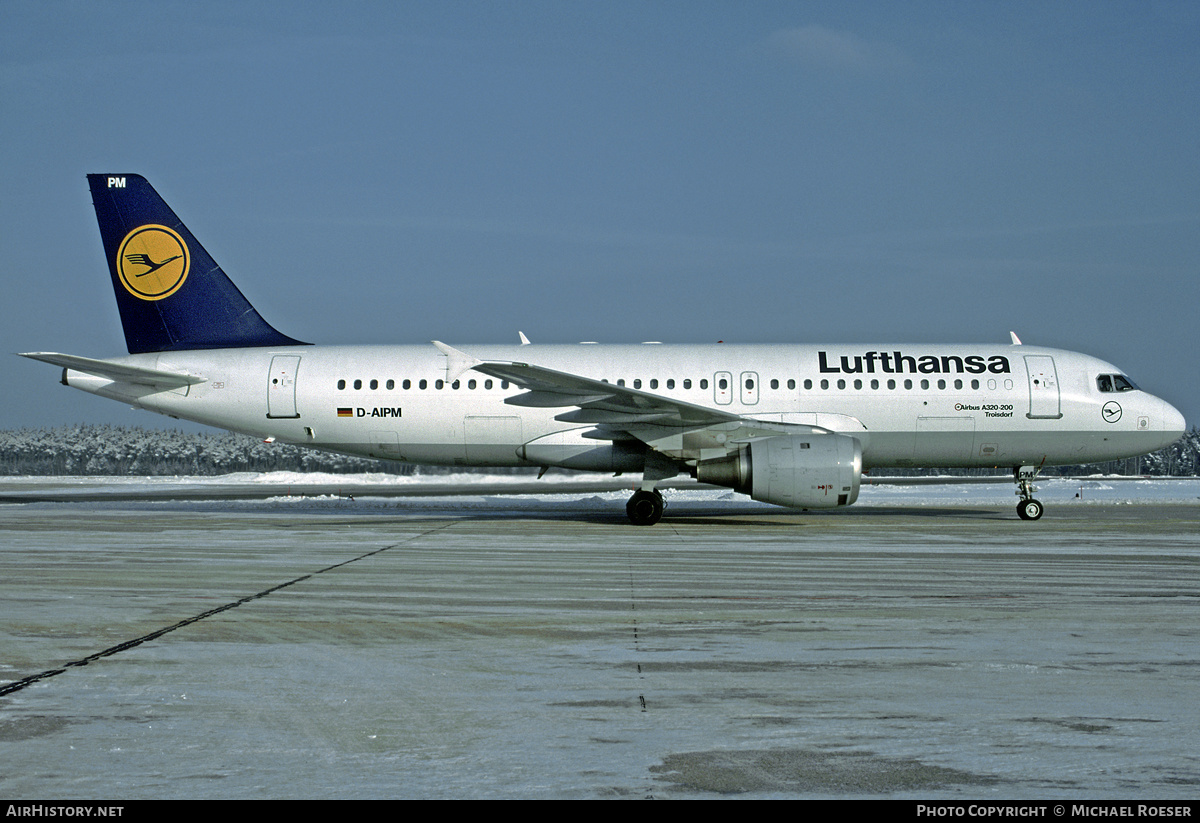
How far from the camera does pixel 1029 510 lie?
19031mm

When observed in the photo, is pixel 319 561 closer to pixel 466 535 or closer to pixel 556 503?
pixel 466 535

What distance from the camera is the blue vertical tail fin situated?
68.4 feet

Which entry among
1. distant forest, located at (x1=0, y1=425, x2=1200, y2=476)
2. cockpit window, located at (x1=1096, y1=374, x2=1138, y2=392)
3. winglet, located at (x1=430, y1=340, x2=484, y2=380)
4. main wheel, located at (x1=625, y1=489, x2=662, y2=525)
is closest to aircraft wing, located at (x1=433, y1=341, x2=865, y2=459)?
winglet, located at (x1=430, y1=340, x2=484, y2=380)

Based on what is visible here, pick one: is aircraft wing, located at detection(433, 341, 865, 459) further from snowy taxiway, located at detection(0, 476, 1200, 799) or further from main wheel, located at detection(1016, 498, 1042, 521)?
main wheel, located at detection(1016, 498, 1042, 521)

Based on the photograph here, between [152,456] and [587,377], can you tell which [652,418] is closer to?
[587,377]

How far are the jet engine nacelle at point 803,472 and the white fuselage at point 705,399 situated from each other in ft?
8.05

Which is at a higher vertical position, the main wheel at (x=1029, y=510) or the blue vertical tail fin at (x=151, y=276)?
the blue vertical tail fin at (x=151, y=276)

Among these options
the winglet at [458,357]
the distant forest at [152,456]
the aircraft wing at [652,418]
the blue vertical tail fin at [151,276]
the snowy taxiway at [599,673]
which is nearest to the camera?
the snowy taxiway at [599,673]

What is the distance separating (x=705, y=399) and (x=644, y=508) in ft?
8.80

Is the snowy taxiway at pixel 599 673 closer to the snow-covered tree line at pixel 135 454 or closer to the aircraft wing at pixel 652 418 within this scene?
the aircraft wing at pixel 652 418

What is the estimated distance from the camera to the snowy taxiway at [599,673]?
4.02m

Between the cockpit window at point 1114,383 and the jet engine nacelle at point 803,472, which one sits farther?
the cockpit window at point 1114,383

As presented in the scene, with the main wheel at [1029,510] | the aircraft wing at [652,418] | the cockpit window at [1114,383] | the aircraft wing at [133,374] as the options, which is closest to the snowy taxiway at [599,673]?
the aircraft wing at [652,418]

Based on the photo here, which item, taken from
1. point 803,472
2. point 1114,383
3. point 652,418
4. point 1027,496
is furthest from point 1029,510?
point 652,418
